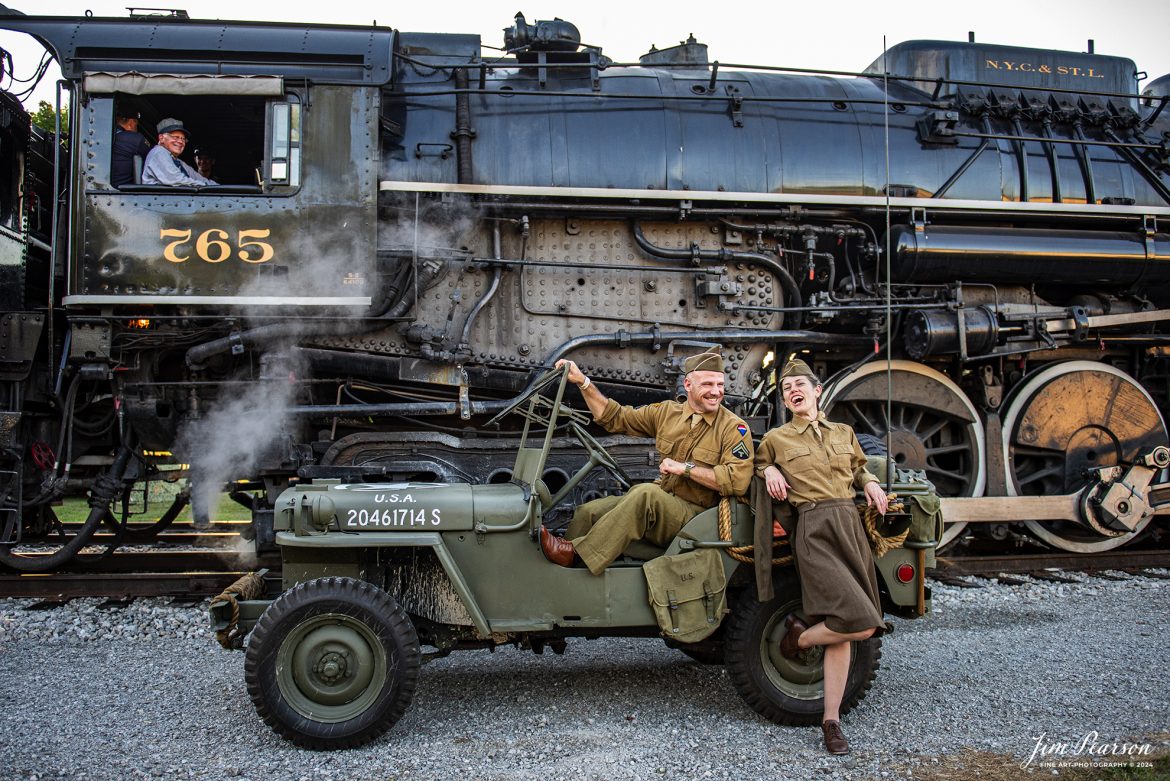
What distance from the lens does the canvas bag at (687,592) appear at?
388 cm

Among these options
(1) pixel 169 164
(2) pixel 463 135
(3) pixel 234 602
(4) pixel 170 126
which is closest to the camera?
(3) pixel 234 602

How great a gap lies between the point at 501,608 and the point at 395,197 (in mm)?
3261

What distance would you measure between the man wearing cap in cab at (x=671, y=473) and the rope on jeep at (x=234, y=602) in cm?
142

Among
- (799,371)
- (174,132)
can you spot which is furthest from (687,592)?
(174,132)

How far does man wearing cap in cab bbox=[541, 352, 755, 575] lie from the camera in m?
3.94

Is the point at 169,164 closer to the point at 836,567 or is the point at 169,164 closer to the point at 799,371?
the point at 799,371

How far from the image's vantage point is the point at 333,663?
3.66m

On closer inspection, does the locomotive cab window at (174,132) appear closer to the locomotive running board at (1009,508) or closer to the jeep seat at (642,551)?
the jeep seat at (642,551)

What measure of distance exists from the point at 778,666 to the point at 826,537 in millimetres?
722

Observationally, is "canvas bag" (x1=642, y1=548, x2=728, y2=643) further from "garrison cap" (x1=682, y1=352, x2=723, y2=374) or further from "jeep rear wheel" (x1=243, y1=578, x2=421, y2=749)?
"jeep rear wheel" (x1=243, y1=578, x2=421, y2=749)

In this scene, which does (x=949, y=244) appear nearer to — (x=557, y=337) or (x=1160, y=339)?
(x=1160, y=339)

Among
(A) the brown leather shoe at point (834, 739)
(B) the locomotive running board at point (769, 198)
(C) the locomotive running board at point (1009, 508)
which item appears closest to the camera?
(A) the brown leather shoe at point (834, 739)

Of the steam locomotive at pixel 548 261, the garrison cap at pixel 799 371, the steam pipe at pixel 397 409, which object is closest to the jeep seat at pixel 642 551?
the garrison cap at pixel 799 371

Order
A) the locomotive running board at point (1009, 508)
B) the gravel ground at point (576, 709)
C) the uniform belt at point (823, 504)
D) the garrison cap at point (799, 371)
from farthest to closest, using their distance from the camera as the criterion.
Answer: the locomotive running board at point (1009, 508), the garrison cap at point (799, 371), the uniform belt at point (823, 504), the gravel ground at point (576, 709)
